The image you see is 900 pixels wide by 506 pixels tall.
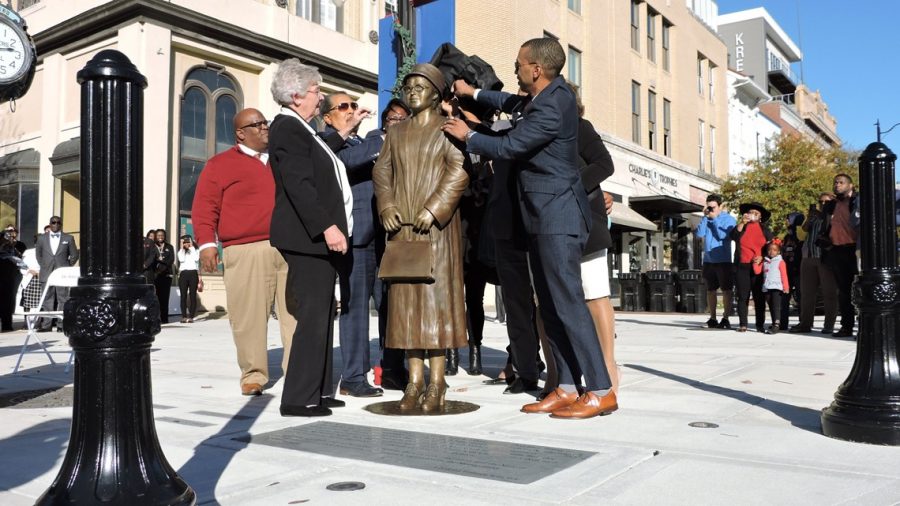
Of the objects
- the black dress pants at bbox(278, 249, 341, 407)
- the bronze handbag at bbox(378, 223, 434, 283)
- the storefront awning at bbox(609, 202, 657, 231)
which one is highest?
the storefront awning at bbox(609, 202, 657, 231)

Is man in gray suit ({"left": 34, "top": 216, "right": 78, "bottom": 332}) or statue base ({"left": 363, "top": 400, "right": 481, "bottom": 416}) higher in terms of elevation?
man in gray suit ({"left": 34, "top": 216, "right": 78, "bottom": 332})

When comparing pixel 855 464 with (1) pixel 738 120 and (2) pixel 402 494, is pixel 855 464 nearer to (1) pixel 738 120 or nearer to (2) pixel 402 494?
(2) pixel 402 494

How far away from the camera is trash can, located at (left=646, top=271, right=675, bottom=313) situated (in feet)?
59.3

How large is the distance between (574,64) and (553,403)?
24.6m

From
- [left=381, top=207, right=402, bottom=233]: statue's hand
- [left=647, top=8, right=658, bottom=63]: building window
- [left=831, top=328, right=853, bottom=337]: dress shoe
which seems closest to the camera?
[left=381, top=207, right=402, bottom=233]: statue's hand

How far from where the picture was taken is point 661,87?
3309 centimetres

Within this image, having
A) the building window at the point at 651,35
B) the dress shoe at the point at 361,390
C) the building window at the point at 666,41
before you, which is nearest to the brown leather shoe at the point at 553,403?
the dress shoe at the point at 361,390

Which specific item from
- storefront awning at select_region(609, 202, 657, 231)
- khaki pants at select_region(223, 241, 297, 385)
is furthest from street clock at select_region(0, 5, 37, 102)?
storefront awning at select_region(609, 202, 657, 231)

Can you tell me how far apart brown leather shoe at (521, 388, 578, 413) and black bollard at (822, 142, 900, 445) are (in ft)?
→ 4.25

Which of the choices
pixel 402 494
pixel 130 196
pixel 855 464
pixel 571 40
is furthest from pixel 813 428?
pixel 571 40

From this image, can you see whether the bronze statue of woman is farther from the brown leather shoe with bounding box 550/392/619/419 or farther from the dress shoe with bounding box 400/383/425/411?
the brown leather shoe with bounding box 550/392/619/419

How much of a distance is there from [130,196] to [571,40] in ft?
87.9

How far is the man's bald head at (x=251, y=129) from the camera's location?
5.54 metres

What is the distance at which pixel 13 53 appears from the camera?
941 cm
